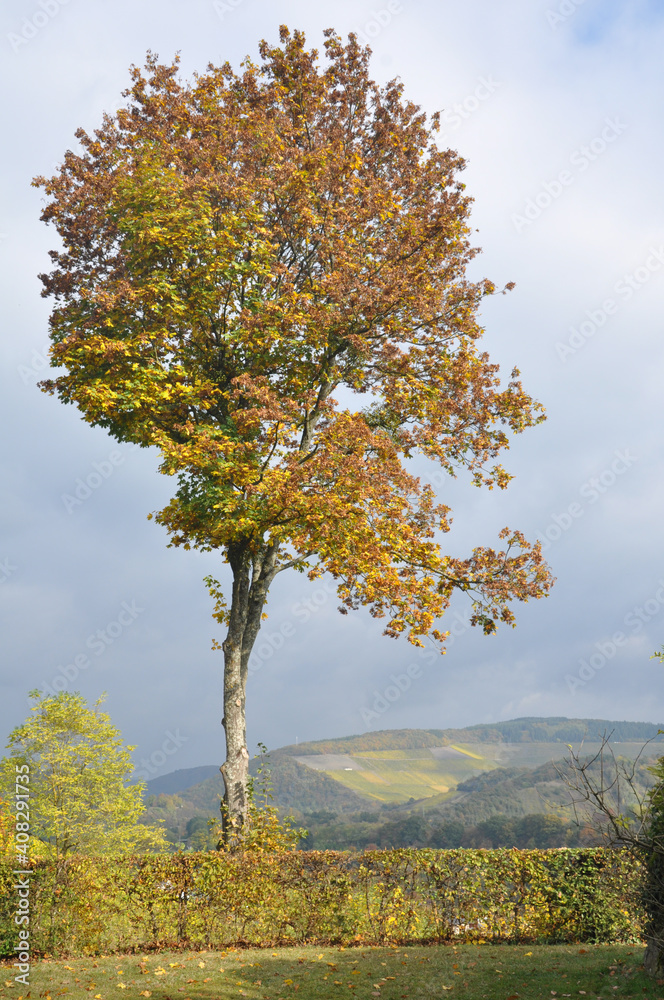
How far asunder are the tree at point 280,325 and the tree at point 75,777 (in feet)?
49.5

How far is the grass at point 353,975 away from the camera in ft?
26.8

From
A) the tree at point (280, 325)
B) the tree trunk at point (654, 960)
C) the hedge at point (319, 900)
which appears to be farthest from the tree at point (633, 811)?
the tree at point (280, 325)

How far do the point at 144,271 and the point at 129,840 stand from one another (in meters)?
28.1

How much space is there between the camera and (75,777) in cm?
2569

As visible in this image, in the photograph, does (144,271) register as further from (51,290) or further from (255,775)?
(255,775)

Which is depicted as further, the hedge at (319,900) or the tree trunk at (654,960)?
the hedge at (319,900)

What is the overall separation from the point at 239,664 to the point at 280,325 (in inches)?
298

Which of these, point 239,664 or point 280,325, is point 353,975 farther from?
point 280,325

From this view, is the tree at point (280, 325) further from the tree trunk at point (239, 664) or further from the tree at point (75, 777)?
the tree at point (75, 777)

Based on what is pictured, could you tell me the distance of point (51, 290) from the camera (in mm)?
15766

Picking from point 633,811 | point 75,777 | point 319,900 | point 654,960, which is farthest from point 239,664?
point 75,777

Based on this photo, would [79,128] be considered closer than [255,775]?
No

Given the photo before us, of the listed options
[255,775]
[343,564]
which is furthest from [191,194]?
[255,775]

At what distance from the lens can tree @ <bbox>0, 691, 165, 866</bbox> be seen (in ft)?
84.3
